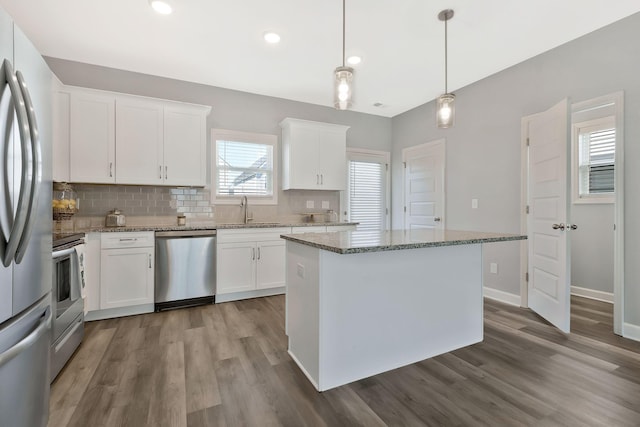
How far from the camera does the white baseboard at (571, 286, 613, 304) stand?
Answer: 3.76m

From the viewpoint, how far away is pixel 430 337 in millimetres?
2301

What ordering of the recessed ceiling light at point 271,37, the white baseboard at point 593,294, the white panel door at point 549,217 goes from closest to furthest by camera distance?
1. the white panel door at point 549,217
2. the recessed ceiling light at point 271,37
3. the white baseboard at point 593,294

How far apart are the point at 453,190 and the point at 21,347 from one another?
4399 mm

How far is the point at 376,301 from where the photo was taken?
2053 mm

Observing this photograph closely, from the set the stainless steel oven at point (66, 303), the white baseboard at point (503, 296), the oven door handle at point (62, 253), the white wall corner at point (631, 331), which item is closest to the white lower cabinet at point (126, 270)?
the stainless steel oven at point (66, 303)

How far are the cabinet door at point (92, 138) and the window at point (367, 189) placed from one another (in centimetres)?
325

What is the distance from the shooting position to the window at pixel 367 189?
5164mm

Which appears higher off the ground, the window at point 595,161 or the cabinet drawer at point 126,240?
the window at point 595,161

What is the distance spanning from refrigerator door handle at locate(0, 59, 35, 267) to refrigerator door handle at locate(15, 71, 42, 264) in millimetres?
22

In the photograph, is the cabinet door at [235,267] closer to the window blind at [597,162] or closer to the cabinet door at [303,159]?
the cabinet door at [303,159]

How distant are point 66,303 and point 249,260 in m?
1.80

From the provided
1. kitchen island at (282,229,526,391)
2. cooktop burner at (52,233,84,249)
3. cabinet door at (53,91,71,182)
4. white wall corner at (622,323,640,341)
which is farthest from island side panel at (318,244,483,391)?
cabinet door at (53,91,71,182)

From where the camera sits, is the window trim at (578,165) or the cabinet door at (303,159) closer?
the window trim at (578,165)

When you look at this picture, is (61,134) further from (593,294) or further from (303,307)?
(593,294)
